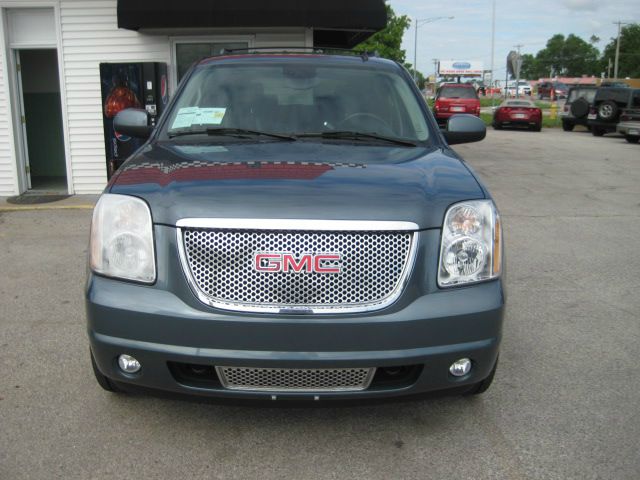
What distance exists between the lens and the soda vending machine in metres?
9.67

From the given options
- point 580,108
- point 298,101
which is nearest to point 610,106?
point 580,108

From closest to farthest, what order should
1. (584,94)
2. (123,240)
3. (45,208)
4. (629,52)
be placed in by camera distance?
(123,240) < (45,208) < (584,94) < (629,52)

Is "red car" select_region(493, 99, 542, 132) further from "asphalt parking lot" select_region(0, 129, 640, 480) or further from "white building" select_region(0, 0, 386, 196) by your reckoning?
"asphalt parking lot" select_region(0, 129, 640, 480)

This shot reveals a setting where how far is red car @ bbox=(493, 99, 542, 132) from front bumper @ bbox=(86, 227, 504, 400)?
26612 mm

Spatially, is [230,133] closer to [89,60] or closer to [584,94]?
[89,60]

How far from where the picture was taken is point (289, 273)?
2629 millimetres

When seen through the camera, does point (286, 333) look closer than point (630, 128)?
Yes

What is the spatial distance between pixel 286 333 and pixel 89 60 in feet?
28.9

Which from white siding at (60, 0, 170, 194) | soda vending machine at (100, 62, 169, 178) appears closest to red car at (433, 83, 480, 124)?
white siding at (60, 0, 170, 194)

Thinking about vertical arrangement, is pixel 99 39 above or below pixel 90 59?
above

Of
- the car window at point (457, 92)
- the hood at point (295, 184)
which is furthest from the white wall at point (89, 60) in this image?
the car window at point (457, 92)

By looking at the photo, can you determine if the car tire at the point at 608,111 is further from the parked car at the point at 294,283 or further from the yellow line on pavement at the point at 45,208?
the parked car at the point at 294,283

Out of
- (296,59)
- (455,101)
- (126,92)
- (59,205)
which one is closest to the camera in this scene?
(296,59)

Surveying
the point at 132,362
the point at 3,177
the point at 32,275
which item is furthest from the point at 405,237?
the point at 3,177
